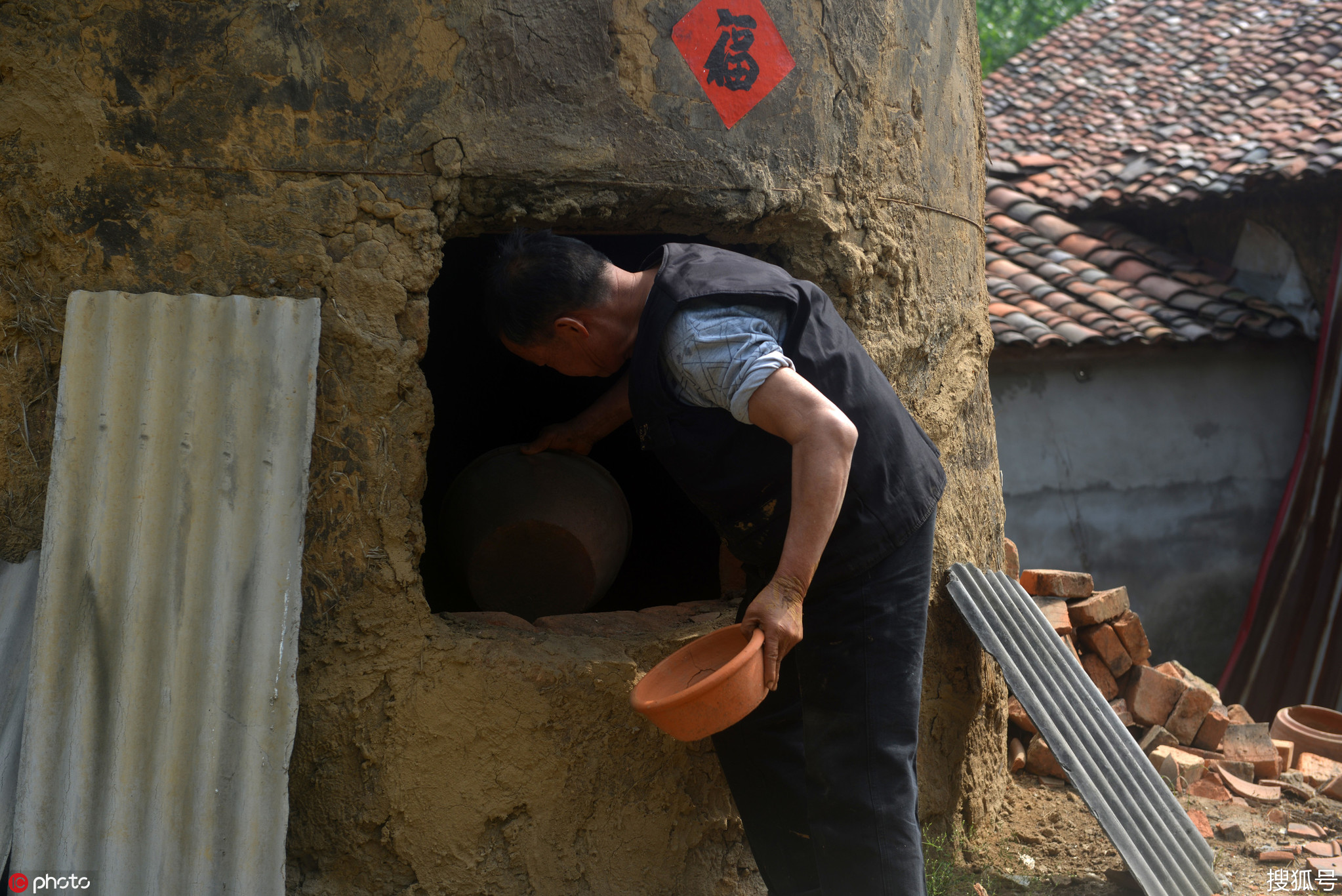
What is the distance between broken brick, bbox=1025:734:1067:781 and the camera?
3.61 meters

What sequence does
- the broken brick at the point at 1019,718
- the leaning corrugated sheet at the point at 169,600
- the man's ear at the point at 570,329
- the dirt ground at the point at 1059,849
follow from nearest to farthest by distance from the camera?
the leaning corrugated sheet at the point at 169,600
the man's ear at the point at 570,329
the dirt ground at the point at 1059,849
the broken brick at the point at 1019,718

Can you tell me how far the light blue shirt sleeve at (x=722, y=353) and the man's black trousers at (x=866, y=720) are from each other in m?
0.51

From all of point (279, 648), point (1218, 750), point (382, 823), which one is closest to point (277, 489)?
point (279, 648)

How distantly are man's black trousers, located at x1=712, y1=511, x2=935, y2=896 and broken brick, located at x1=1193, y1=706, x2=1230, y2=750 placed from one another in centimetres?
254

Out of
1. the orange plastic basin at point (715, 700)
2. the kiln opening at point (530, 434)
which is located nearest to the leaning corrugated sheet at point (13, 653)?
the orange plastic basin at point (715, 700)

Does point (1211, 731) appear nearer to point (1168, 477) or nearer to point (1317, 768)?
point (1317, 768)

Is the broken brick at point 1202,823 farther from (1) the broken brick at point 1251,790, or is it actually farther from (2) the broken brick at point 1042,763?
(2) the broken brick at point 1042,763

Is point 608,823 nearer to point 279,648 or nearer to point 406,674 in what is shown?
point 406,674

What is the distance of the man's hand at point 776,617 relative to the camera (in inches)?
73.0

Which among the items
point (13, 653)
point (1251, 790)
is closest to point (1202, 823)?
point (1251, 790)

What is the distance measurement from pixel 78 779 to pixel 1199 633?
8.21m

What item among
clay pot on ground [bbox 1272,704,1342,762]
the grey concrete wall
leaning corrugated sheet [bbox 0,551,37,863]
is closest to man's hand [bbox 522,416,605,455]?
leaning corrugated sheet [bbox 0,551,37,863]

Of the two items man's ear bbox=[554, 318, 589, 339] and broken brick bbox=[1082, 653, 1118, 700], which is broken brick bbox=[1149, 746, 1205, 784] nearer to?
broken brick bbox=[1082, 653, 1118, 700]

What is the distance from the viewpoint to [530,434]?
14.3 ft
